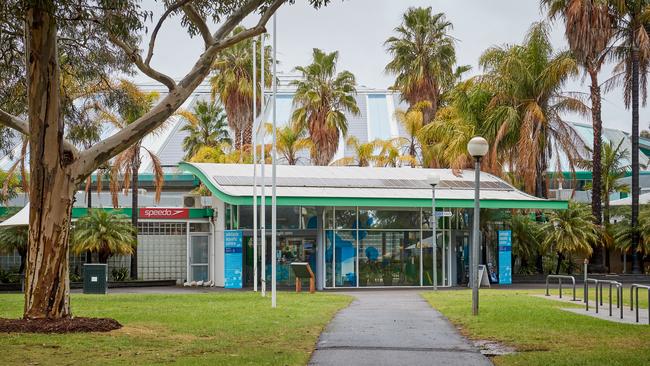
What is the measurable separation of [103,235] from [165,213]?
2973 millimetres

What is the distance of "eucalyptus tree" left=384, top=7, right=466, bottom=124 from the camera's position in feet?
157

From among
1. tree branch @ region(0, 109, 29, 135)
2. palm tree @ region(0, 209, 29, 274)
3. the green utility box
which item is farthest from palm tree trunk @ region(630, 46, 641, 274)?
tree branch @ region(0, 109, 29, 135)

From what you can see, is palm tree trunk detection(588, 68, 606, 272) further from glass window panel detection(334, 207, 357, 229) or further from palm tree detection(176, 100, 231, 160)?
palm tree detection(176, 100, 231, 160)

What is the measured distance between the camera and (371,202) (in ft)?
108

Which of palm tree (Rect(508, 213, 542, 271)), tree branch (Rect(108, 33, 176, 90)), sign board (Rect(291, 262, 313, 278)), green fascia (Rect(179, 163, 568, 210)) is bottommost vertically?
sign board (Rect(291, 262, 313, 278))

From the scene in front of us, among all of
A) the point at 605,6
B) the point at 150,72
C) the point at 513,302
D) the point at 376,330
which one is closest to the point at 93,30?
the point at 150,72

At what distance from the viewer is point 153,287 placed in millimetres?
36156

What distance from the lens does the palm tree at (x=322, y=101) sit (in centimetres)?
4853

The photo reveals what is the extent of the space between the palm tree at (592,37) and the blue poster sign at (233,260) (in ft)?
50.8

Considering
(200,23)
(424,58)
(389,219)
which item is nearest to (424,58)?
(424,58)

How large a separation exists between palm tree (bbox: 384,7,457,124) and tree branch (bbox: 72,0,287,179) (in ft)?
101

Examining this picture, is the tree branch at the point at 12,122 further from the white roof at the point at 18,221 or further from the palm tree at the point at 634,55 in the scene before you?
the palm tree at the point at 634,55

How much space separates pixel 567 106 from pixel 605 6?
446 centimetres

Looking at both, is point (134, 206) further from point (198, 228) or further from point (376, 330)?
point (376, 330)
